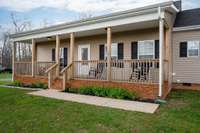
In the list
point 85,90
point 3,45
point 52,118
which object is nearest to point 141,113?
point 52,118

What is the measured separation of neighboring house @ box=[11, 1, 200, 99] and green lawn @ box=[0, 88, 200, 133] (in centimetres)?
202

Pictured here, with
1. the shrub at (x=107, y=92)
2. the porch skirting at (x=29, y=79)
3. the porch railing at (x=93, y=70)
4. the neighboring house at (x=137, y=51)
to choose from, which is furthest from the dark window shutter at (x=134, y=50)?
the porch skirting at (x=29, y=79)

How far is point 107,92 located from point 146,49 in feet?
12.0

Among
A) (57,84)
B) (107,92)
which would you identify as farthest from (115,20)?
(57,84)

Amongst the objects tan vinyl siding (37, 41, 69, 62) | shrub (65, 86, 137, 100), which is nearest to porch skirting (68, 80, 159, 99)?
shrub (65, 86, 137, 100)

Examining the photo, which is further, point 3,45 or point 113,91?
point 3,45

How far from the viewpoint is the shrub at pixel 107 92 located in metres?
8.92

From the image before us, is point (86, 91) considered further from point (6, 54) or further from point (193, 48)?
point (6, 54)

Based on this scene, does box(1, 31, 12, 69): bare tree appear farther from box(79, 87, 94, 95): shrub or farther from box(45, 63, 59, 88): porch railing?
box(79, 87, 94, 95): shrub

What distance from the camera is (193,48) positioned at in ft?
35.4

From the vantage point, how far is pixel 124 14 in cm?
930

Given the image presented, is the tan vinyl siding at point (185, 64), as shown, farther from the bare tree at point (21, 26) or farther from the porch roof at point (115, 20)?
the bare tree at point (21, 26)

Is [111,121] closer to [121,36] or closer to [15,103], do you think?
[15,103]

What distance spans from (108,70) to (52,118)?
4.27m
